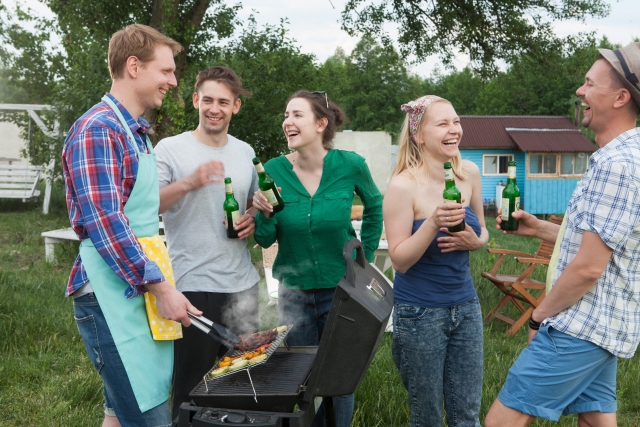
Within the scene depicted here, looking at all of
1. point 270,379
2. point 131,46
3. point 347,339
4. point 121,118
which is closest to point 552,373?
point 347,339

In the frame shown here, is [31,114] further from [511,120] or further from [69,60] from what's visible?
[511,120]

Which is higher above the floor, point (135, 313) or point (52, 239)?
point (135, 313)

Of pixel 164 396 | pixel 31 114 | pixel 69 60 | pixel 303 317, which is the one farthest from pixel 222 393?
pixel 31 114

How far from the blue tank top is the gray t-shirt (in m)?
0.90

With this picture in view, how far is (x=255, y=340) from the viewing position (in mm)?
2811

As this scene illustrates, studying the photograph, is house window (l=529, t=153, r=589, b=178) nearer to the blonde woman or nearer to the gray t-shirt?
the blonde woman

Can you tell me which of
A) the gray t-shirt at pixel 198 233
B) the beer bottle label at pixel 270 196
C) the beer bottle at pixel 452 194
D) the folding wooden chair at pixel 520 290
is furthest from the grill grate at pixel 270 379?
the folding wooden chair at pixel 520 290

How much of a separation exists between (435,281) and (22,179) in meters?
15.0

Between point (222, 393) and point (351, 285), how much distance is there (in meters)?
0.70

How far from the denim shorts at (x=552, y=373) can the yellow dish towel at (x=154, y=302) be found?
1428 millimetres

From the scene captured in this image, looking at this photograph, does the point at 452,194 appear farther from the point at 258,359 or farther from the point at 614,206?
the point at 258,359

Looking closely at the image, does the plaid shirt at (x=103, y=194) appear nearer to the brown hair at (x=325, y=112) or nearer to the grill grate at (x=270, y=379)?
the grill grate at (x=270, y=379)

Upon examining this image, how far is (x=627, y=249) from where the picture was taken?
2377mm

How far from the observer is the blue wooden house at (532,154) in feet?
Answer: 81.9
